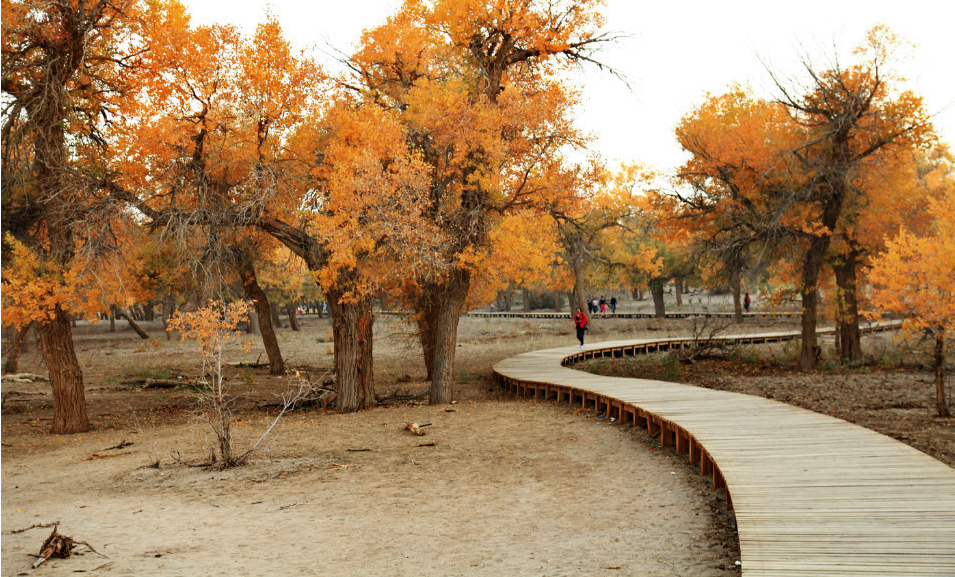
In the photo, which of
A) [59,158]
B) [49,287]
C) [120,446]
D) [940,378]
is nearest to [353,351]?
[120,446]

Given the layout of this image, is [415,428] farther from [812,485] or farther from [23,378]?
[23,378]

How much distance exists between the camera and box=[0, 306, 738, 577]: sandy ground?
6.18 metres

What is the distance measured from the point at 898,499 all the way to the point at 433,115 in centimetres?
955

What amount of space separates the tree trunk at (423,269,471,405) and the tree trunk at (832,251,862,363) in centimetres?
1064

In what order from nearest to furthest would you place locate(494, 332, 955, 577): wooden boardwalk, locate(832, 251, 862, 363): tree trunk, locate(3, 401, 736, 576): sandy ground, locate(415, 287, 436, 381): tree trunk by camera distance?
locate(494, 332, 955, 577): wooden boardwalk < locate(3, 401, 736, 576): sandy ground < locate(415, 287, 436, 381): tree trunk < locate(832, 251, 862, 363): tree trunk

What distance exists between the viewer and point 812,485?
22.4ft

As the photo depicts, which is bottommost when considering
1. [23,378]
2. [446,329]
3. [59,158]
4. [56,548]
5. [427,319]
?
[56,548]

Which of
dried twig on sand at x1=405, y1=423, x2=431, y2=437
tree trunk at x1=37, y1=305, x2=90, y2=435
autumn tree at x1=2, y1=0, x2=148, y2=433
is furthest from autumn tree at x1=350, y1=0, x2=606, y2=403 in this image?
tree trunk at x1=37, y1=305, x2=90, y2=435

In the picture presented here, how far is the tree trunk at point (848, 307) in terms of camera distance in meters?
20.0

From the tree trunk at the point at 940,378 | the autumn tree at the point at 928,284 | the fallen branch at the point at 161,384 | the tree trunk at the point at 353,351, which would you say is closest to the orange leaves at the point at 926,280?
the autumn tree at the point at 928,284

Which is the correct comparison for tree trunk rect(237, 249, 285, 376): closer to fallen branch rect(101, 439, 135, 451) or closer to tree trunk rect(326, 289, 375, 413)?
tree trunk rect(326, 289, 375, 413)

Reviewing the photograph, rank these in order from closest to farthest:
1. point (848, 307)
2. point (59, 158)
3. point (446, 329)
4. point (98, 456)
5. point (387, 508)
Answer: point (387, 508) < point (98, 456) < point (59, 158) < point (446, 329) < point (848, 307)

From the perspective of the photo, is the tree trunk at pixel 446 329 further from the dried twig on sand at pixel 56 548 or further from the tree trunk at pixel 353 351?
the dried twig on sand at pixel 56 548

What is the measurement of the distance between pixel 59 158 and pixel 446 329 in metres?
7.85
